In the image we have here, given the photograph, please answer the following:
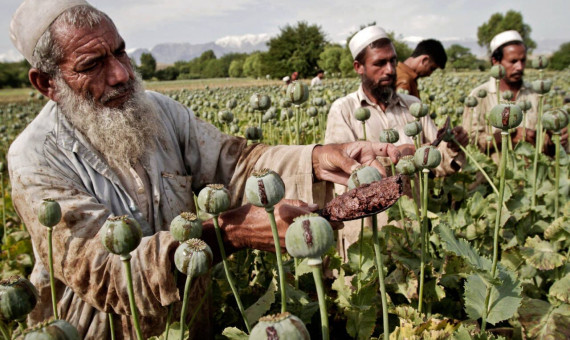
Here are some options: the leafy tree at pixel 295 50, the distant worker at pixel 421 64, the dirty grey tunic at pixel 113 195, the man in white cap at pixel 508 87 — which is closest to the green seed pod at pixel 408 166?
the dirty grey tunic at pixel 113 195

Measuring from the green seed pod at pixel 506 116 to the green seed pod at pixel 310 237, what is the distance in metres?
0.97

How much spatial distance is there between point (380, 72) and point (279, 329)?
327 cm

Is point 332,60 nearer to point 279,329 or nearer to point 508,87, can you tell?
point 508,87

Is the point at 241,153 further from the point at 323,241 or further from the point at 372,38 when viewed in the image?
the point at 372,38

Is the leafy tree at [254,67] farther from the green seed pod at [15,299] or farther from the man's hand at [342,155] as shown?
the green seed pod at [15,299]

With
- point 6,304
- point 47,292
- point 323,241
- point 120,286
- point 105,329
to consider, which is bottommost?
point 105,329

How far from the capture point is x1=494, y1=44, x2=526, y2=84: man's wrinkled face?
486 centimetres

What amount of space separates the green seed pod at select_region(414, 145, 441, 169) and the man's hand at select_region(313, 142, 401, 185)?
0.48m

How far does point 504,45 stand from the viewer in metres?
5.01

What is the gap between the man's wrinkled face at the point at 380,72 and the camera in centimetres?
375

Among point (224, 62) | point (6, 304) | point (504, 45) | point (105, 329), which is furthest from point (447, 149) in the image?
point (224, 62)

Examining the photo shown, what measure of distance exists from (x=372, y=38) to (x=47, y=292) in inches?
120

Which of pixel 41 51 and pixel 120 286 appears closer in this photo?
pixel 120 286

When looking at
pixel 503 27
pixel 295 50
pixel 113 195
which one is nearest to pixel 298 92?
pixel 113 195
